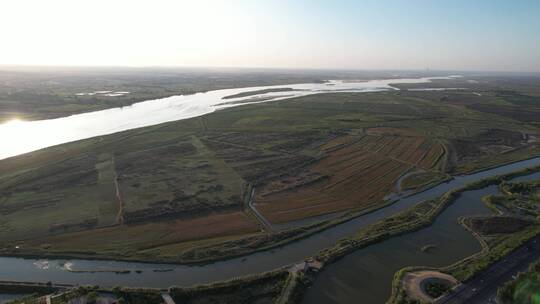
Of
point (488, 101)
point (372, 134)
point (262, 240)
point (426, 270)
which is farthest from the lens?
point (488, 101)

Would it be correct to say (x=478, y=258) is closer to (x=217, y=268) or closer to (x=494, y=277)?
(x=494, y=277)

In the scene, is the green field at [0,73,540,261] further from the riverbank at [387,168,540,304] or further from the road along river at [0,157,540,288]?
the riverbank at [387,168,540,304]

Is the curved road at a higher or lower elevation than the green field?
lower

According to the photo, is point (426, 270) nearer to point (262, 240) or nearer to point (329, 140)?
point (262, 240)

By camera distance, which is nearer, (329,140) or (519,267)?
(519,267)

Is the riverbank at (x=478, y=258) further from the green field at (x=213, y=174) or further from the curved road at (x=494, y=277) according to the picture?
the green field at (x=213, y=174)

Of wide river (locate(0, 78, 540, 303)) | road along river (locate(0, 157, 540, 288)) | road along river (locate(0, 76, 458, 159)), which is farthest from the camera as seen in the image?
road along river (locate(0, 76, 458, 159))

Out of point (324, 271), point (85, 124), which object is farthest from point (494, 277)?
point (85, 124)

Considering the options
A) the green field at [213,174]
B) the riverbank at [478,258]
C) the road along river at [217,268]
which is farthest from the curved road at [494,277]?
the green field at [213,174]

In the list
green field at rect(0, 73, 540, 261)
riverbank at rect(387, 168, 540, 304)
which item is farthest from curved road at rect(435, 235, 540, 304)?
green field at rect(0, 73, 540, 261)

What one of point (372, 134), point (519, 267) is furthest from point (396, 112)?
point (519, 267)

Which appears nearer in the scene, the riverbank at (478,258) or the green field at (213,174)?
the riverbank at (478,258)
